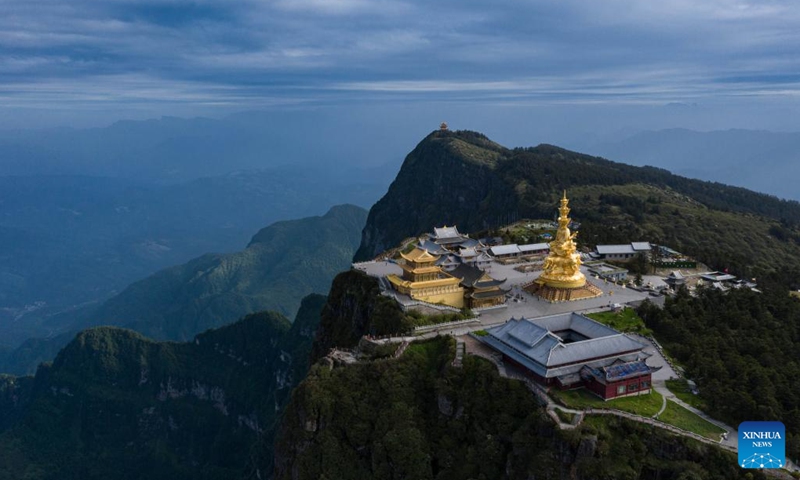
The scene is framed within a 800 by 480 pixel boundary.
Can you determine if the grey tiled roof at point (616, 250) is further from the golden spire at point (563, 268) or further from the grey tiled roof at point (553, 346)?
the grey tiled roof at point (553, 346)

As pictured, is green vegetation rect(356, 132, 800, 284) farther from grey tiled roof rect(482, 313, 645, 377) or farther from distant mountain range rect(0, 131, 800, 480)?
grey tiled roof rect(482, 313, 645, 377)

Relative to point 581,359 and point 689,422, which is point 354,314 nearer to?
point 581,359

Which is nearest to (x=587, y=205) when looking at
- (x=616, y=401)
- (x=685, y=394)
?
(x=685, y=394)

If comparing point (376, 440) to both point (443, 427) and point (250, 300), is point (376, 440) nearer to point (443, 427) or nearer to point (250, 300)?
point (443, 427)

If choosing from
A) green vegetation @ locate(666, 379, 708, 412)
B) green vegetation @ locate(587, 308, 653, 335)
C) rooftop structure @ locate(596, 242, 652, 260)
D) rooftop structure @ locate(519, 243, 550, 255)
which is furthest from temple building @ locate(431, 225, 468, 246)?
green vegetation @ locate(666, 379, 708, 412)

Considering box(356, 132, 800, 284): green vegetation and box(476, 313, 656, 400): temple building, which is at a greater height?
box(476, 313, 656, 400): temple building

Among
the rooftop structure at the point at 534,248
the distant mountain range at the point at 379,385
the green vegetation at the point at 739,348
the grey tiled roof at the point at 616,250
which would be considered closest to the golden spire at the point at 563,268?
the green vegetation at the point at 739,348
